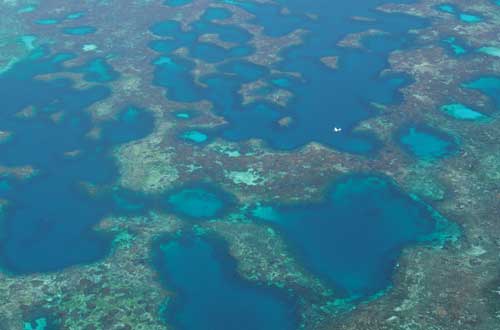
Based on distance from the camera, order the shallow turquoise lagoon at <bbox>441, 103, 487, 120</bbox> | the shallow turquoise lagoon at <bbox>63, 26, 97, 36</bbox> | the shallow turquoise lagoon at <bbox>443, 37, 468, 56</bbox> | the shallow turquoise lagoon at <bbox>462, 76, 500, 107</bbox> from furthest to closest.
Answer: the shallow turquoise lagoon at <bbox>63, 26, 97, 36</bbox> < the shallow turquoise lagoon at <bbox>443, 37, 468, 56</bbox> < the shallow turquoise lagoon at <bbox>462, 76, 500, 107</bbox> < the shallow turquoise lagoon at <bbox>441, 103, 487, 120</bbox>

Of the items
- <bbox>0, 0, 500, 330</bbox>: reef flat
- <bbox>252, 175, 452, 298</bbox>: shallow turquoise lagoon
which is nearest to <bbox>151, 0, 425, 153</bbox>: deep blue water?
<bbox>0, 0, 500, 330</bbox>: reef flat

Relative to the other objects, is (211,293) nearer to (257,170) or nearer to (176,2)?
(257,170)

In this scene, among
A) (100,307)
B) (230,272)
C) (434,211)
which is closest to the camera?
(100,307)

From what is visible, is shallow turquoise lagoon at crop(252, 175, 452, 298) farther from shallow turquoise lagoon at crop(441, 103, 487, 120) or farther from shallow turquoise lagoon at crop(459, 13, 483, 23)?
shallow turquoise lagoon at crop(459, 13, 483, 23)

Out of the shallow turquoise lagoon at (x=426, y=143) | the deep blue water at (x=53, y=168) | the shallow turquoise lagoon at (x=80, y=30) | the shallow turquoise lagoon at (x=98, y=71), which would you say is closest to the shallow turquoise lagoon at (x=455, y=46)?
the shallow turquoise lagoon at (x=426, y=143)

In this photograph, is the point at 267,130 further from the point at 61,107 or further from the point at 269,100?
the point at 61,107

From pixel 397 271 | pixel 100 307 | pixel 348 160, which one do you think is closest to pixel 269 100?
pixel 348 160
